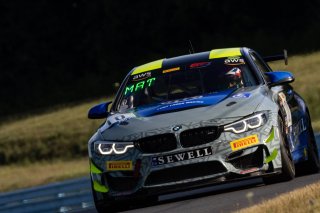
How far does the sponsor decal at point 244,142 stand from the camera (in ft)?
31.4

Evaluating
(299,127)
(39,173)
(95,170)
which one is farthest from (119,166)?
(39,173)

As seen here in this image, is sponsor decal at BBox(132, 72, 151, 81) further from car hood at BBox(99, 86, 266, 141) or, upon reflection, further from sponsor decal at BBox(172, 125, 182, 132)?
sponsor decal at BBox(172, 125, 182, 132)

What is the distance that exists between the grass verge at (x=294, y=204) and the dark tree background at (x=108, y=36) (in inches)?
1169

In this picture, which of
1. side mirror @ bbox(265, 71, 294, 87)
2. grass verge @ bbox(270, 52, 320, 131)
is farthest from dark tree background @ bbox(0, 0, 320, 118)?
side mirror @ bbox(265, 71, 294, 87)

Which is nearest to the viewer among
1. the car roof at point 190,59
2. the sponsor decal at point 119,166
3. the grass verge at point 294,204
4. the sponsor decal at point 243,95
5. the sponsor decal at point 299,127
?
the grass verge at point 294,204

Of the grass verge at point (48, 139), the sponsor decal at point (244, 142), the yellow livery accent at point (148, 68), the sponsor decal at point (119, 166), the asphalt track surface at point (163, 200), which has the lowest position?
the grass verge at point (48, 139)

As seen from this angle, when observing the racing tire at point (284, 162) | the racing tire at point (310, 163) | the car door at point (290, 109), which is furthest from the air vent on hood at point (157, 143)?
the racing tire at point (310, 163)

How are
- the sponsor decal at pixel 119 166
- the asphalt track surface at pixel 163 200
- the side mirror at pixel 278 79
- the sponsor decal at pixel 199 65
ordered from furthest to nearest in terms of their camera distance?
the sponsor decal at pixel 199 65, the side mirror at pixel 278 79, the sponsor decal at pixel 119 166, the asphalt track surface at pixel 163 200

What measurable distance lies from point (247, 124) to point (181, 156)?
0.64 metres

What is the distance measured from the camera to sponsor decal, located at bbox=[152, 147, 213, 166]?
958 cm

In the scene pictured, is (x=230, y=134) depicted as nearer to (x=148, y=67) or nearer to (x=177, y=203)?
(x=177, y=203)

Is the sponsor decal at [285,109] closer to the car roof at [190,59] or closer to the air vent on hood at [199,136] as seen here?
the car roof at [190,59]

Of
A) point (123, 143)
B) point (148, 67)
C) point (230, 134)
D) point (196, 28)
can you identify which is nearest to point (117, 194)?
point (123, 143)

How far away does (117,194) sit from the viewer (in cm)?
984
